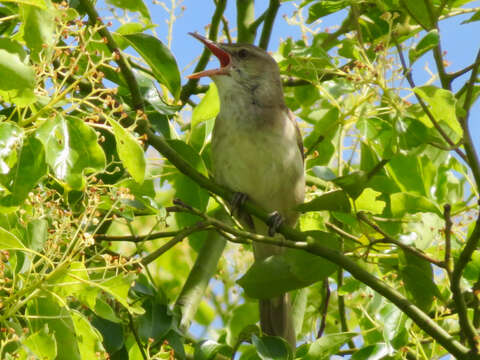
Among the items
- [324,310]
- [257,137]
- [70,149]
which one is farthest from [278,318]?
[70,149]

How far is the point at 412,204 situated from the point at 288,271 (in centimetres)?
51

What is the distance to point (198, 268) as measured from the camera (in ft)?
12.7

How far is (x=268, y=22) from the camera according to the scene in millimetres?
4035

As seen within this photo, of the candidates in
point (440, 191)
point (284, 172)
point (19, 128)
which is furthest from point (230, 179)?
point (19, 128)

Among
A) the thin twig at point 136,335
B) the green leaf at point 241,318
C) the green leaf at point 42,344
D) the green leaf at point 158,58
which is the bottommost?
the green leaf at point 241,318

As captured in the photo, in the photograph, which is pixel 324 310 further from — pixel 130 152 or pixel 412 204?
pixel 130 152

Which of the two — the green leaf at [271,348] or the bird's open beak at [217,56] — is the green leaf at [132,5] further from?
the green leaf at [271,348]

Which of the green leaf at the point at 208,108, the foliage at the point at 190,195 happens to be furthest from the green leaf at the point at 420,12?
the green leaf at the point at 208,108

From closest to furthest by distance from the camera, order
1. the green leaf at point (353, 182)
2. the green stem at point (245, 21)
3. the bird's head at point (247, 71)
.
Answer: the green leaf at point (353, 182) → the bird's head at point (247, 71) → the green stem at point (245, 21)

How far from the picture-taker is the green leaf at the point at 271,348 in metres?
2.67

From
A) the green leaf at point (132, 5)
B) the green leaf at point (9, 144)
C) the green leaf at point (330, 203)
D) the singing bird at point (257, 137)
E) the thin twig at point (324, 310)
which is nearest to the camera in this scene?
the green leaf at point (9, 144)

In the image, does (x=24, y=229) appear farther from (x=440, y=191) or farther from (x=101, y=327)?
(x=440, y=191)

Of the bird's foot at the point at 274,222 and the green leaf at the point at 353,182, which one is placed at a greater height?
the green leaf at the point at 353,182

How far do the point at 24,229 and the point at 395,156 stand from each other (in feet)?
4.56
